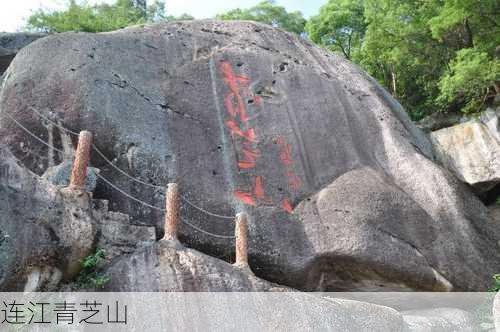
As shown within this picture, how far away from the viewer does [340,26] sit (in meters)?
19.9

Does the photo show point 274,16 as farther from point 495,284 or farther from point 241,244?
point 241,244

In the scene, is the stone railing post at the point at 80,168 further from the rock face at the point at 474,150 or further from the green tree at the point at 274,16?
the green tree at the point at 274,16

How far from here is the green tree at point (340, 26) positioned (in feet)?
64.1

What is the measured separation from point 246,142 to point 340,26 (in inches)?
431

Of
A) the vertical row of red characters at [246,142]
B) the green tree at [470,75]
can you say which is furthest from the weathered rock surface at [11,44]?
the green tree at [470,75]

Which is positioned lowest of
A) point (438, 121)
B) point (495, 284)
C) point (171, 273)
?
point (495, 284)

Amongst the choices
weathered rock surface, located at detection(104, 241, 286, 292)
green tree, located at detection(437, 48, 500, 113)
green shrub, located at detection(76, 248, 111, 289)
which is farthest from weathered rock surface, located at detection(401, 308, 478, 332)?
green tree, located at detection(437, 48, 500, 113)

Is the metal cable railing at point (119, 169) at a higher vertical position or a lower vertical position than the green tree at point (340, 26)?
lower

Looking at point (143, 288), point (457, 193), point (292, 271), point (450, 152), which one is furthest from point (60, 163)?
point (450, 152)

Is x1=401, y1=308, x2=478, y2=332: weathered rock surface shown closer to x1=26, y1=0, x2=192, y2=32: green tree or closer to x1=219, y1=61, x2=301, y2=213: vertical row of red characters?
x1=219, y1=61, x2=301, y2=213: vertical row of red characters

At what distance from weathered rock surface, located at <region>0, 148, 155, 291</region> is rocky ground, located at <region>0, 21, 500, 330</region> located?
26 mm

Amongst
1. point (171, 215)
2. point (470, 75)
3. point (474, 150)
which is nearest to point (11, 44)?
point (171, 215)

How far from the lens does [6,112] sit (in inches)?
364

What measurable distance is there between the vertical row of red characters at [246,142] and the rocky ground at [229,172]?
0.03 m
